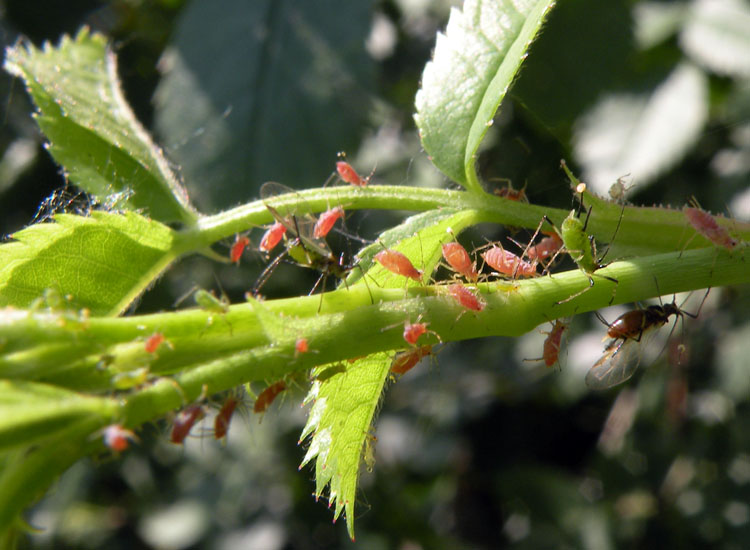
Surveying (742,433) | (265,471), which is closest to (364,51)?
(742,433)

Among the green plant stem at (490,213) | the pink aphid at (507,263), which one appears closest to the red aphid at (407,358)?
the pink aphid at (507,263)

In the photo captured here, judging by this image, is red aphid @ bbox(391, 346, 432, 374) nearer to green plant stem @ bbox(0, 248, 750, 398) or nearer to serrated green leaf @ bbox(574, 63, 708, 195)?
green plant stem @ bbox(0, 248, 750, 398)

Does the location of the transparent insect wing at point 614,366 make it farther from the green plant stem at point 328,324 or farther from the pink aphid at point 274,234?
the pink aphid at point 274,234

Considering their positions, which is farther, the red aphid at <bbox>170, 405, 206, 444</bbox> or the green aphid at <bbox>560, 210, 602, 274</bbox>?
the green aphid at <bbox>560, 210, 602, 274</bbox>

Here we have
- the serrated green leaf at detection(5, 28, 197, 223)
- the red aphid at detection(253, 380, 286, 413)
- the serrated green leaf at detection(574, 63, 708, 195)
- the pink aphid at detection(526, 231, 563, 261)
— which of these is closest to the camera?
the red aphid at detection(253, 380, 286, 413)

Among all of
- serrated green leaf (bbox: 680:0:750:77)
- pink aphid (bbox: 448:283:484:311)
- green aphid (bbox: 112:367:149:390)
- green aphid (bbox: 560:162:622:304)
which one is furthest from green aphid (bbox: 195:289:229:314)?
serrated green leaf (bbox: 680:0:750:77)

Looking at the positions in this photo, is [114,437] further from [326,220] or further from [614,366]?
[614,366]

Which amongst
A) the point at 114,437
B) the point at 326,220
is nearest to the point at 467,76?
the point at 326,220
